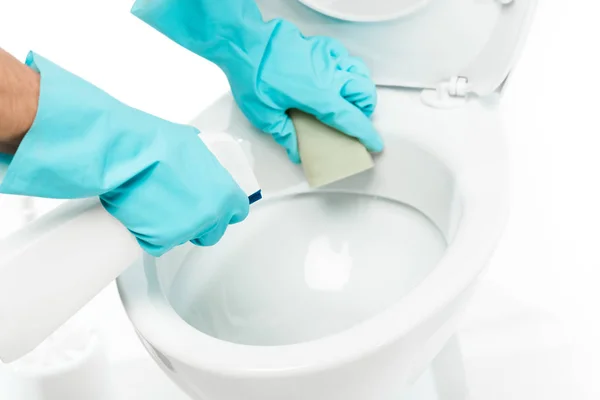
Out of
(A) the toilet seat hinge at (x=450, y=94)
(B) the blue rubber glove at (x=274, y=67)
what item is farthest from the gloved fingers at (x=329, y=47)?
(A) the toilet seat hinge at (x=450, y=94)

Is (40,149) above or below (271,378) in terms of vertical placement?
above

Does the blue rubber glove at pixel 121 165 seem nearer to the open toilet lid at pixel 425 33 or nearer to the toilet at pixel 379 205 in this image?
the toilet at pixel 379 205

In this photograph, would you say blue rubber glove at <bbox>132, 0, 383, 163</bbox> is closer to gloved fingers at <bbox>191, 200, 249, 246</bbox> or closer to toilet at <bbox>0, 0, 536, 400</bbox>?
toilet at <bbox>0, 0, 536, 400</bbox>

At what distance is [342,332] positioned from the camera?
61 cm

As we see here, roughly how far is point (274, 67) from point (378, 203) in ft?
0.67

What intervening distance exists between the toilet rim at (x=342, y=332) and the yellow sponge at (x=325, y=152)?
0.15 metres

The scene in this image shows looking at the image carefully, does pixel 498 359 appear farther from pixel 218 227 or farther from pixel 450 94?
pixel 218 227

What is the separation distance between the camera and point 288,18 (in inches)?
36.4

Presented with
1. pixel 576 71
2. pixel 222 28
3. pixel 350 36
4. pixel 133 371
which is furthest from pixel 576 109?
pixel 133 371

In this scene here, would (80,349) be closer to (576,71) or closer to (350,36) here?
(350,36)

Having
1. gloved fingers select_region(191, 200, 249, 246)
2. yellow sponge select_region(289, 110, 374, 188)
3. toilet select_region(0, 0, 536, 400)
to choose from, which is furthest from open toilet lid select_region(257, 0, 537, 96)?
gloved fingers select_region(191, 200, 249, 246)

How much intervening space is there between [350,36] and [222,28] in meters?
0.16

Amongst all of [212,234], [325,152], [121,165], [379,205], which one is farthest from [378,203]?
[121,165]

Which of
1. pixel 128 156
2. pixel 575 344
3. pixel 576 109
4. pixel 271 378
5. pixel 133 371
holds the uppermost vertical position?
pixel 128 156
